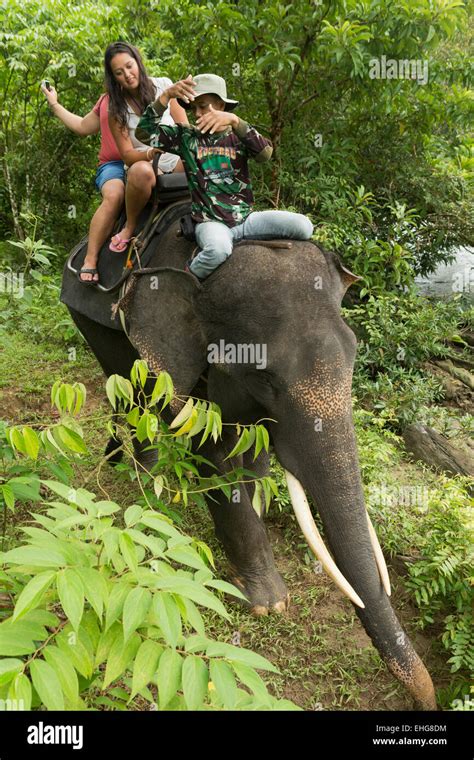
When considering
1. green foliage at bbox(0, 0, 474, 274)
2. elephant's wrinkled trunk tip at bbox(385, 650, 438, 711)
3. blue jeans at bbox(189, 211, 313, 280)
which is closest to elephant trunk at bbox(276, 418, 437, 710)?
elephant's wrinkled trunk tip at bbox(385, 650, 438, 711)

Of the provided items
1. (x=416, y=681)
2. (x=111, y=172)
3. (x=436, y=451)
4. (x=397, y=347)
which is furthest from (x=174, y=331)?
(x=397, y=347)

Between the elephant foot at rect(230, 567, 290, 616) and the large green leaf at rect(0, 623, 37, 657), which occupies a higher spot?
the elephant foot at rect(230, 567, 290, 616)

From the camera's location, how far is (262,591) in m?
3.23

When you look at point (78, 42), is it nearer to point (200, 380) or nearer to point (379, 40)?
point (379, 40)

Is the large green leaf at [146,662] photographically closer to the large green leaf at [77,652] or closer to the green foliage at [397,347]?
the large green leaf at [77,652]

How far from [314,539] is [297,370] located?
641 millimetres

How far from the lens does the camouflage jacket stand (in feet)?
8.55

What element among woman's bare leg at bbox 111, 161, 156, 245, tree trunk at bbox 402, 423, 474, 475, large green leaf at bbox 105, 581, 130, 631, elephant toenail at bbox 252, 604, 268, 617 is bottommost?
elephant toenail at bbox 252, 604, 268, 617

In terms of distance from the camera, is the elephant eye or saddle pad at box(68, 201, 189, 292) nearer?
the elephant eye

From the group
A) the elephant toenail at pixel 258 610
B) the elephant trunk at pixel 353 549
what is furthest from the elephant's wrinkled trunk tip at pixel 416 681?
the elephant toenail at pixel 258 610

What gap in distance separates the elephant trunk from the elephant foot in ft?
3.38

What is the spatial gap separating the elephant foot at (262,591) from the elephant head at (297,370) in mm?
1021

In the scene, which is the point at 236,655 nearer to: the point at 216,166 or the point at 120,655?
the point at 120,655

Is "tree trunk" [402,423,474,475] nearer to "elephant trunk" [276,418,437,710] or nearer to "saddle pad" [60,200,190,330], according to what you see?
"elephant trunk" [276,418,437,710]
